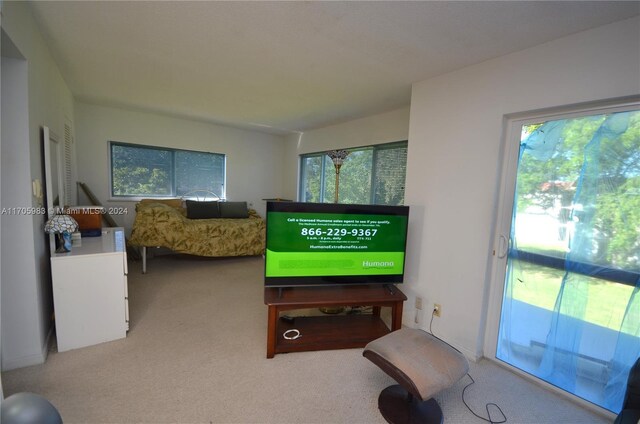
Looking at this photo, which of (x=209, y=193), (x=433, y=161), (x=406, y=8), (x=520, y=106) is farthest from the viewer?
(x=209, y=193)

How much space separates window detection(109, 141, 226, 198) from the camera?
4.32 meters

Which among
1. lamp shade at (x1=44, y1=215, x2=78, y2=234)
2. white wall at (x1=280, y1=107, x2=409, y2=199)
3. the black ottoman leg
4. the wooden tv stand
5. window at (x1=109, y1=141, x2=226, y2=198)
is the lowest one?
the black ottoman leg

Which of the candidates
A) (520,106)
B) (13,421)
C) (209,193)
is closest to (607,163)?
(520,106)

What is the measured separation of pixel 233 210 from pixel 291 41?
3.46m

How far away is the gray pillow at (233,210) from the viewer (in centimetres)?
475

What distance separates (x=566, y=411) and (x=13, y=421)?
2.77 meters

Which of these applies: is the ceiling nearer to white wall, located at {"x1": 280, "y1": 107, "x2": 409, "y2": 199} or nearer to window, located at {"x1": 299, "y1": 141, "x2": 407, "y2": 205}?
white wall, located at {"x1": 280, "y1": 107, "x2": 409, "y2": 199}

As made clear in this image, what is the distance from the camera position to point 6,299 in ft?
5.51

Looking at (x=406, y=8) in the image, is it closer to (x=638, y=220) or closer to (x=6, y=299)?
(x=638, y=220)

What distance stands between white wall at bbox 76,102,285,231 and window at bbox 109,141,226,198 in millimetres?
129

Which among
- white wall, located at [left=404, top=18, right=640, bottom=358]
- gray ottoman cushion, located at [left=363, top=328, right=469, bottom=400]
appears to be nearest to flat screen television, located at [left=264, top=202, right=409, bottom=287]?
white wall, located at [left=404, top=18, right=640, bottom=358]

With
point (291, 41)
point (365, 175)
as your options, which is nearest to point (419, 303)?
point (365, 175)

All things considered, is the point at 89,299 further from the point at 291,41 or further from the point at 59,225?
the point at 291,41

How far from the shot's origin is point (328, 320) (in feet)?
8.13
